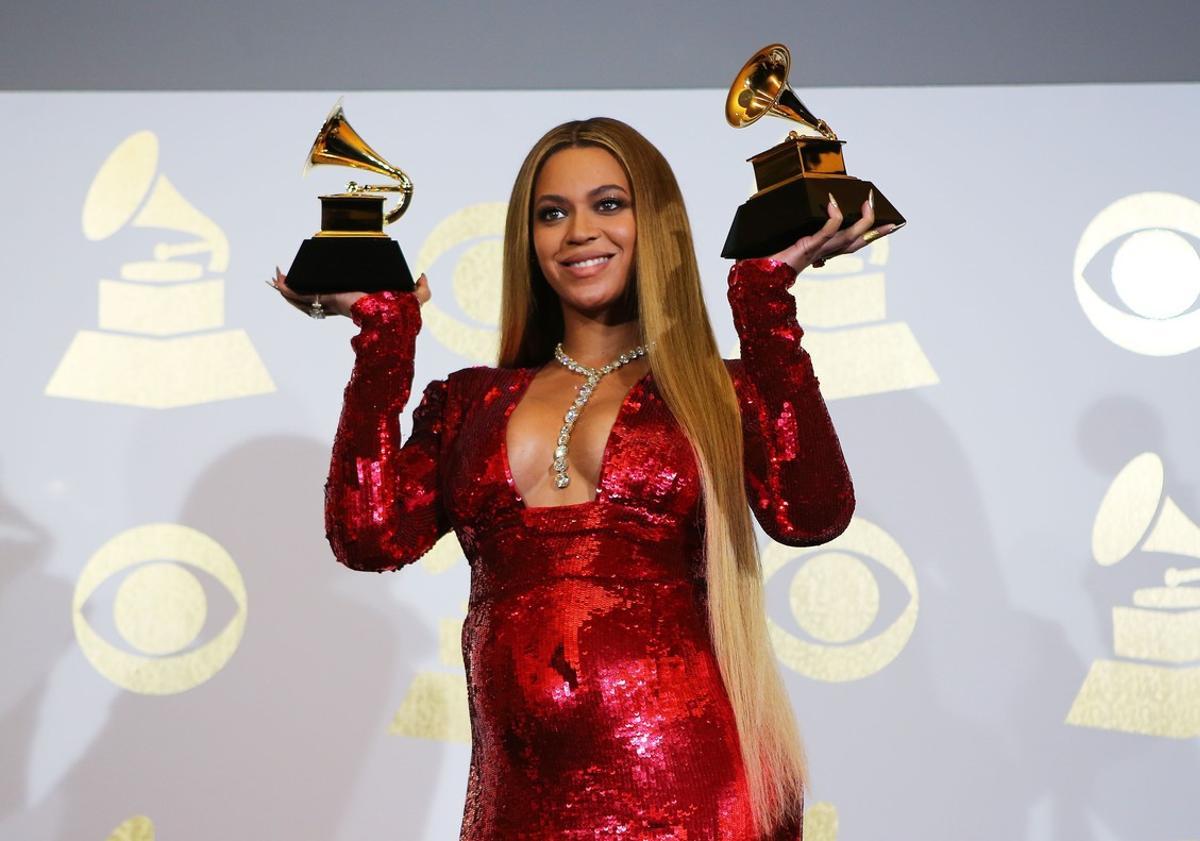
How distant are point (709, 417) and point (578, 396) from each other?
208mm

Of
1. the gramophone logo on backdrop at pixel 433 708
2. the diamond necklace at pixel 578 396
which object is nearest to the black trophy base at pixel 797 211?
the diamond necklace at pixel 578 396

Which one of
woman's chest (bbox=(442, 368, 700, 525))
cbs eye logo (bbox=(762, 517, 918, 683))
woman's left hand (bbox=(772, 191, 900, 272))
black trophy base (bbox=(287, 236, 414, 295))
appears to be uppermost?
black trophy base (bbox=(287, 236, 414, 295))

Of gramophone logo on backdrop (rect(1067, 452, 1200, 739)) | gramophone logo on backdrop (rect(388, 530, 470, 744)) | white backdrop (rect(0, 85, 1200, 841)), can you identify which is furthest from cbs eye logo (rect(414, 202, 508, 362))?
gramophone logo on backdrop (rect(1067, 452, 1200, 739))

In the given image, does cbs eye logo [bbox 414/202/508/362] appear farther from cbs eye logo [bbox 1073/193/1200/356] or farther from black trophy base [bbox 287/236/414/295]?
cbs eye logo [bbox 1073/193/1200/356]

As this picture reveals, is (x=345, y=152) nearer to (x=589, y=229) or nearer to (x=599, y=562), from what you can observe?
(x=589, y=229)

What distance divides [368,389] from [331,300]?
0.17 meters

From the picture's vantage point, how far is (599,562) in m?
1.81

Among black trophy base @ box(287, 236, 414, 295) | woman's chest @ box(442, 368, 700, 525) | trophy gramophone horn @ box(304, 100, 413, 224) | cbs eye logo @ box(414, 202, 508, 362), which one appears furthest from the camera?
cbs eye logo @ box(414, 202, 508, 362)

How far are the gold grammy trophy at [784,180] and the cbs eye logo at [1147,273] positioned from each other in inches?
67.0

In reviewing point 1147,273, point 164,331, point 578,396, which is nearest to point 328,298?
point 578,396

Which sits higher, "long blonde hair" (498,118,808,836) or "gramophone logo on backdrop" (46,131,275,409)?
"gramophone logo on backdrop" (46,131,275,409)

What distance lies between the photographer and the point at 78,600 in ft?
10.9

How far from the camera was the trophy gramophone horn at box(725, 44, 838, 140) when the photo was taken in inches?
79.7

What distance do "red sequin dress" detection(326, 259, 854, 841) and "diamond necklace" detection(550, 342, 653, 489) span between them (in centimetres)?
6
